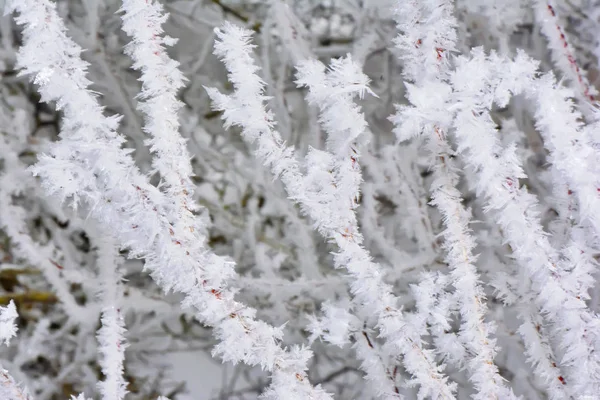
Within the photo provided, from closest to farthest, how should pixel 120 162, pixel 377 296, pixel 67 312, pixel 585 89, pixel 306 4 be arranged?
pixel 120 162 < pixel 377 296 < pixel 585 89 < pixel 67 312 < pixel 306 4

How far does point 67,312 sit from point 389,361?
2.69 feet

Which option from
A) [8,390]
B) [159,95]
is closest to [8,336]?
[8,390]

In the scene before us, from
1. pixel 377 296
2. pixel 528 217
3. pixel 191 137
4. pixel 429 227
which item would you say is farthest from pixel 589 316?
pixel 191 137

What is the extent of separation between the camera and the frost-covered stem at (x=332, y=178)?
2.20 ft

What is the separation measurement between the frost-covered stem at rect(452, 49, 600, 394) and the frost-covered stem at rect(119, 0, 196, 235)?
1.41ft

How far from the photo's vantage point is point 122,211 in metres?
0.68

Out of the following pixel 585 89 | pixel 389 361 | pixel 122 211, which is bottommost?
pixel 389 361

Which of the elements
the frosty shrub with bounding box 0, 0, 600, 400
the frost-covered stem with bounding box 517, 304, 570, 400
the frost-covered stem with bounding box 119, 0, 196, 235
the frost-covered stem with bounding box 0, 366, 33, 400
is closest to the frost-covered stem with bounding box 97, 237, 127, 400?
the frosty shrub with bounding box 0, 0, 600, 400

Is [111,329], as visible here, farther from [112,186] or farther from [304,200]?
[304,200]

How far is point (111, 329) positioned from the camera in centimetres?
84

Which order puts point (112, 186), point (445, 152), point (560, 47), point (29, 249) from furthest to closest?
point (29, 249) < point (560, 47) < point (445, 152) < point (112, 186)

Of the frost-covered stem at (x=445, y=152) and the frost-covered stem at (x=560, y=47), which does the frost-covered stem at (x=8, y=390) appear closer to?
the frost-covered stem at (x=445, y=152)

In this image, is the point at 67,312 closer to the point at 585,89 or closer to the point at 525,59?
the point at 525,59

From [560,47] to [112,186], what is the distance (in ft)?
3.04
